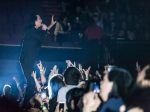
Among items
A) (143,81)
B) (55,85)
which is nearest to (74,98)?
(143,81)

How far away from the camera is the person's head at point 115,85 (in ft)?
9.25

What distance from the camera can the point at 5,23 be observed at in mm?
7984

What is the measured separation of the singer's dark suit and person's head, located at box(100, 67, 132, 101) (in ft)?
11.8

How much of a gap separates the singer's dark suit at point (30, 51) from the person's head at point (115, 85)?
3.58m

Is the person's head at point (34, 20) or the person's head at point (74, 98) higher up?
the person's head at point (34, 20)

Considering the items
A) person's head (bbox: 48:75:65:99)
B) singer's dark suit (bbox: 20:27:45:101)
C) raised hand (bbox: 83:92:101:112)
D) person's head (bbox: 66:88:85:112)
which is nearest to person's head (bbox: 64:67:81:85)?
person's head (bbox: 48:75:65:99)

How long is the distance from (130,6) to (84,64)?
2.22m

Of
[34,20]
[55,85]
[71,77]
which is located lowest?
[55,85]

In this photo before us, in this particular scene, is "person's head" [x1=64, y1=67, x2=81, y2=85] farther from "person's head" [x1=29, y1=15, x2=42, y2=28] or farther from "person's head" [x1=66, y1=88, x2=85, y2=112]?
"person's head" [x1=29, y1=15, x2=42, y2=28]

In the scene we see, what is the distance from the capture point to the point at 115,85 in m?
2.85

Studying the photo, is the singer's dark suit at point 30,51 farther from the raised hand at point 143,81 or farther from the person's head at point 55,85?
the raised hand at point 143,81

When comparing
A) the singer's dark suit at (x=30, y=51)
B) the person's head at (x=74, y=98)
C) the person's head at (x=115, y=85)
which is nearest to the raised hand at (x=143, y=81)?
the person's head at (x=115, y=85)

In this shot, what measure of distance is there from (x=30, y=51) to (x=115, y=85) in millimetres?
4258

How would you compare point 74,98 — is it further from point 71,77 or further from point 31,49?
point 31,49
